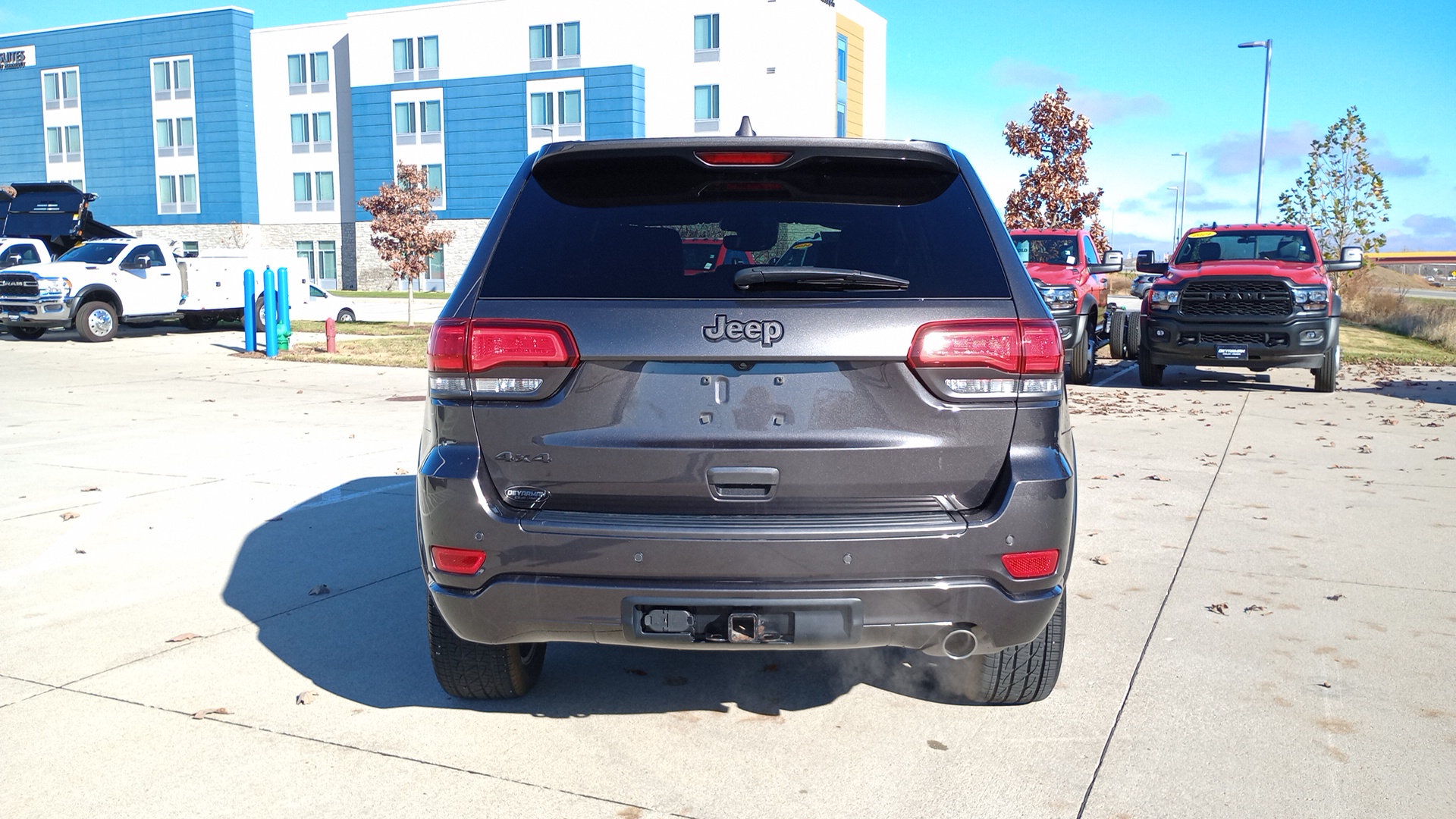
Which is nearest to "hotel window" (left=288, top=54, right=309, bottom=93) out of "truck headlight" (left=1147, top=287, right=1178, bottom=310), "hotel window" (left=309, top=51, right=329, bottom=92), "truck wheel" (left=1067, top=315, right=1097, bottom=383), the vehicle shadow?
"hotel window" (left=309, top=51, right=329, bottom=92)

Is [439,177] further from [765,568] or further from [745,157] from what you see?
[765,568]

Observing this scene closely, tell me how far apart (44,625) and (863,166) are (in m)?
3.95

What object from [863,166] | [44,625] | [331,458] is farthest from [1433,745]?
[331,458]

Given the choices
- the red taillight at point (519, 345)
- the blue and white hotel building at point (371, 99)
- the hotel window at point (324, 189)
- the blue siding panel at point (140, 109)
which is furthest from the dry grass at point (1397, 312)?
the blue siding panel at point (140, 109)

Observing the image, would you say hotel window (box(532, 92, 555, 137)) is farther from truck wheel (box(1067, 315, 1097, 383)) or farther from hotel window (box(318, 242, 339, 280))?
truck wheel (box(1067, 315, 1097, 383))

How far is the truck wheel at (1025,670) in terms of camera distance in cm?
376

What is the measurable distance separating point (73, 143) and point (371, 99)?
18.8 m

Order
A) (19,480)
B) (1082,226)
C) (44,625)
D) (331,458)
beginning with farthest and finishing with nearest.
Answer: (1082,226) < (331,458) < (19,480) < (44,625)

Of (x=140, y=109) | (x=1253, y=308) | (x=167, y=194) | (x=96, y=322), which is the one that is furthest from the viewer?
(x=167, y=194)

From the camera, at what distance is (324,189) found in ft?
190

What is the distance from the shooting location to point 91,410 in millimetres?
11719

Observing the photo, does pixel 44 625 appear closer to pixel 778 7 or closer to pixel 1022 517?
pixel 1022 517

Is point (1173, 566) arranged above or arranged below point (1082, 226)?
below

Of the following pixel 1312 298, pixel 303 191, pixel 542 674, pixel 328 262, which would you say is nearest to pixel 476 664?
pixel 542 674
